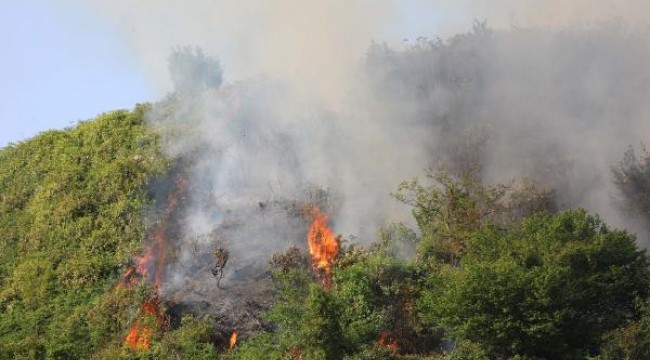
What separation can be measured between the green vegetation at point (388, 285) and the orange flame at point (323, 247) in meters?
0.45

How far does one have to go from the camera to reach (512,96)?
48031 millimetres

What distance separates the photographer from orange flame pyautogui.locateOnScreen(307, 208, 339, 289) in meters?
34.3

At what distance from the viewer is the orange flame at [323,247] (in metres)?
34.3

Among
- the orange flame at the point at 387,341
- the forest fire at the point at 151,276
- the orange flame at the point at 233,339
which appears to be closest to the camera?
the orange flame at the point at 387,341

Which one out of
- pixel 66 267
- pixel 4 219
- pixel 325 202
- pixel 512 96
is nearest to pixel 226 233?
pixel 325 202

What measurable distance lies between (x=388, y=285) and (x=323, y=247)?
457 centimetres

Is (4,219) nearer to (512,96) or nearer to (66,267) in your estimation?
(66,267)

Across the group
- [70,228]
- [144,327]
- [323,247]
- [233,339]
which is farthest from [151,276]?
[70,228]

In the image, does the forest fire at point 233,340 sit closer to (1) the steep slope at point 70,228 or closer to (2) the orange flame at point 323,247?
(2) the orange flame at point 323,247

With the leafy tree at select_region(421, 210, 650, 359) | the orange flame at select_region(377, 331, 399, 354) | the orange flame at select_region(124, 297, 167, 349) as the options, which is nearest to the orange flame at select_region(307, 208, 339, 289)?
the orange flame at select_region(377, 331, 399, 354)

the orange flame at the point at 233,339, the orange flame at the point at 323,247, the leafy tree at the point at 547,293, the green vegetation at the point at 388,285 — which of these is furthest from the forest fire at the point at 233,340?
the leafy tree at the point at 547,293

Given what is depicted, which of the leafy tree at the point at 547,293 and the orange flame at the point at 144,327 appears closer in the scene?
the leafy tree at the point at 547,293

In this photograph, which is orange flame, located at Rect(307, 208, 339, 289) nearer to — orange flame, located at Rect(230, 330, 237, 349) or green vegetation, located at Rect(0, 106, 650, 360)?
green vegetation, located at Rect(0, 106, 650, 360)

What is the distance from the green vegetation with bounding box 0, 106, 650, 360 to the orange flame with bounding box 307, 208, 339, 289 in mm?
453
